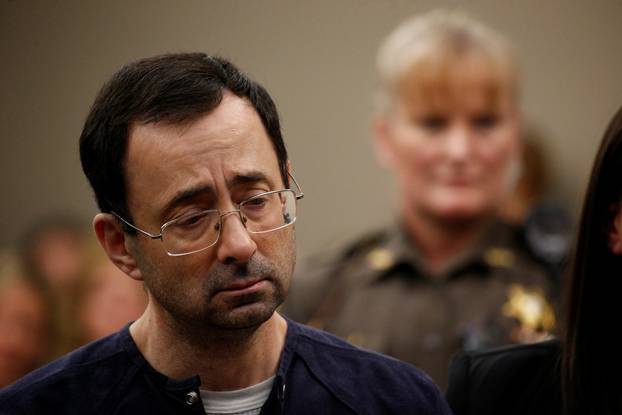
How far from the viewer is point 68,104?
804 cm

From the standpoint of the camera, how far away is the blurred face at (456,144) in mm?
5102

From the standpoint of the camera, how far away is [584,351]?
9.55 ft

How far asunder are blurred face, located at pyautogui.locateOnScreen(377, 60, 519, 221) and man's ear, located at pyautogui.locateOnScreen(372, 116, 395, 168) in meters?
0.09

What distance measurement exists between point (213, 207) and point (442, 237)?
9.67ft

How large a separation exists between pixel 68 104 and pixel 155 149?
577cm

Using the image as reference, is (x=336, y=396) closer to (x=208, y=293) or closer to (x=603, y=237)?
(x=208, y=293)

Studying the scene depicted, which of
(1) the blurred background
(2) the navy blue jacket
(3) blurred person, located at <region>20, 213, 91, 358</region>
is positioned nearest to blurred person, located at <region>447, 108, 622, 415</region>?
(2) the navy blue jacket

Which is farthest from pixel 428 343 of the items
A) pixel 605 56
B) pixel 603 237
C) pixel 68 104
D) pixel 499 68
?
pixel 68 104

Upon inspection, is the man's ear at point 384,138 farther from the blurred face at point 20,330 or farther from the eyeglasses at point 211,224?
the eyeglasses at point 211,224

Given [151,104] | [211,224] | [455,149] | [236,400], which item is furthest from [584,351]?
[455,149]

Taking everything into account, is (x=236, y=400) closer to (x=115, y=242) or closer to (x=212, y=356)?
(x=212, y=356)

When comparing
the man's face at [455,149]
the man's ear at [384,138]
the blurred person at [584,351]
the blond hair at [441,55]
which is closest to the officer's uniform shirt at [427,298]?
the man's face at [455,149]

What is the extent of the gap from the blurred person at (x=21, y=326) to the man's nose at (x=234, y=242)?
3092mm

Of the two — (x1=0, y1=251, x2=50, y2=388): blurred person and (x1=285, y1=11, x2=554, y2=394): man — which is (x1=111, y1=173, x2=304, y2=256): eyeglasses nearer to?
(x1=285, y1=11, x2=554, y2=394): man
